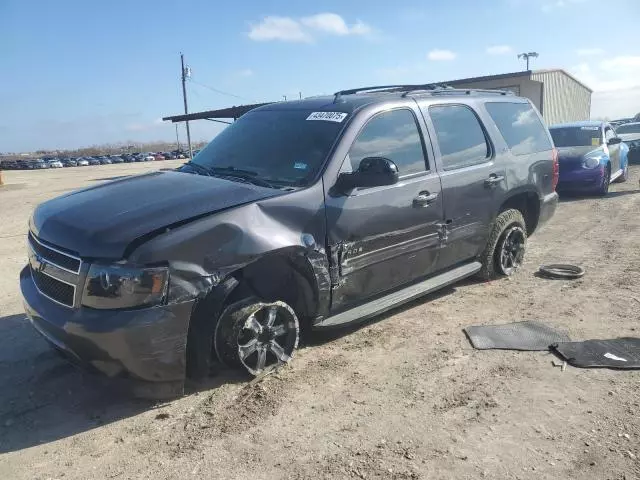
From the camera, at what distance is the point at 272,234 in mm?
3477

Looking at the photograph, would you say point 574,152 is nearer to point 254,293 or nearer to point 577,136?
point 577,136

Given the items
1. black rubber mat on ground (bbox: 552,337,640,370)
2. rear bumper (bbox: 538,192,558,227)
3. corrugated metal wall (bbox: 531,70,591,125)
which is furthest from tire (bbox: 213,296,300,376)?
corrugated metal wall (bbox: 531,70,591,125)

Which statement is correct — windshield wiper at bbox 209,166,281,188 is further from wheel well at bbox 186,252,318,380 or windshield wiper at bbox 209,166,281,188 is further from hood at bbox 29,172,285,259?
wheel well at bbox 186,252,318,380

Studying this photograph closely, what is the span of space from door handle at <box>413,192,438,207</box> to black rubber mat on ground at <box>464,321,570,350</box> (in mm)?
1115

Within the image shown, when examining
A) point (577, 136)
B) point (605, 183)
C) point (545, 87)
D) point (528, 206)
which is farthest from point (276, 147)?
point (545, 87)

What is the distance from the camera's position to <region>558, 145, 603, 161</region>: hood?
1189cm

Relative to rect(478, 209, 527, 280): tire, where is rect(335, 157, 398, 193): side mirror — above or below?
above

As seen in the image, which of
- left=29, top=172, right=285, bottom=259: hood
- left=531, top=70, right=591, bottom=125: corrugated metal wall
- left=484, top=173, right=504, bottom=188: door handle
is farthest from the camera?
→ left=531, top=70, right=591, bottom=125: corrugated metal wall

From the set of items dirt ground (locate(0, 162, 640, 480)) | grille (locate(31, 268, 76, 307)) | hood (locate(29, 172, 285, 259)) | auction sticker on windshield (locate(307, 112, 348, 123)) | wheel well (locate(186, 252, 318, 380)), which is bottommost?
dirt ground (locate(0, 162, 640, 480))

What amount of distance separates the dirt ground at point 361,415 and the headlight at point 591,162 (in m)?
7.97

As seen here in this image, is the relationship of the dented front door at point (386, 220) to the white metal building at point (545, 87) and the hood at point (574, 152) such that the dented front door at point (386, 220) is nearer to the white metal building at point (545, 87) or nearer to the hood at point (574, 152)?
the hood at point (574, 152)

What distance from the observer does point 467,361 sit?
3941mm

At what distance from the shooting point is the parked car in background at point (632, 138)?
1781cm

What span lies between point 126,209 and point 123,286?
0.59 metres
